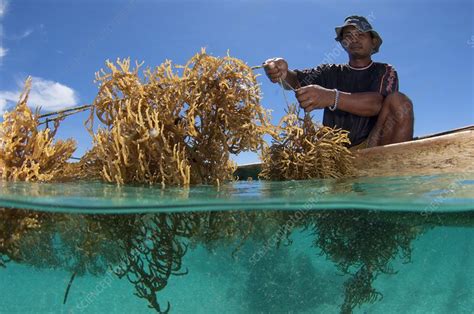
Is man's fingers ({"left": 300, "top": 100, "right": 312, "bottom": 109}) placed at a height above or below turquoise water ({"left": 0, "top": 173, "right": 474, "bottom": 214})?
above

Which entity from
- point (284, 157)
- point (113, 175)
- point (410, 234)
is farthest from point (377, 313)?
point (113, 175)

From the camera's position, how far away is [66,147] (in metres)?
4.30

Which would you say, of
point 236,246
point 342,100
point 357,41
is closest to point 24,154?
point 236,246

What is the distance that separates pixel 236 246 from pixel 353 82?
3796mm

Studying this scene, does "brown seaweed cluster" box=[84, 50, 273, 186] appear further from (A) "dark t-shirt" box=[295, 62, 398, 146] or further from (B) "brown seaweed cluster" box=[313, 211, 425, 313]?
(A) "dark t-shirt" box=[295, 62, 398, 146]

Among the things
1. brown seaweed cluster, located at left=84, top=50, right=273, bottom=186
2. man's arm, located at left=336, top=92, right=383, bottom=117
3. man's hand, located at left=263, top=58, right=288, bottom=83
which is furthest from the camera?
man's arm, located at left=336, top=92, right=383, bottom=117

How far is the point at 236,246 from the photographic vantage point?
14.9ft

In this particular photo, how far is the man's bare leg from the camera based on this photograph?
5547mm

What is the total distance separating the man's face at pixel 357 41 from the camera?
6555mm

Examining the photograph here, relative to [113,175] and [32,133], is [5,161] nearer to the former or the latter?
[32,133]

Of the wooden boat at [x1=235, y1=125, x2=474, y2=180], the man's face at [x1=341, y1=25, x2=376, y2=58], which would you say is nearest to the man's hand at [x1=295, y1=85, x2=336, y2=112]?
the wooden boat at [x1=235, y1=125, x2=474, y2=180]

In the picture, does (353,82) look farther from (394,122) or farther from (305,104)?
(305,104)

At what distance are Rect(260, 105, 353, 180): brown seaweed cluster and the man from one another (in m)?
0.33

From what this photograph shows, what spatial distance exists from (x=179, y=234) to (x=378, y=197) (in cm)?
243
